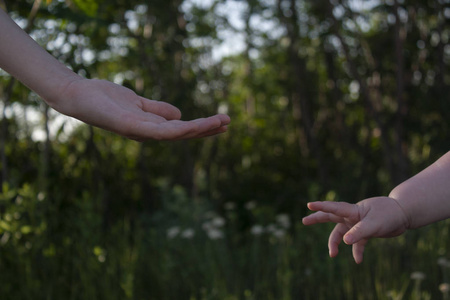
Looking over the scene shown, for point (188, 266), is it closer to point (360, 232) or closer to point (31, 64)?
point (360, 232)

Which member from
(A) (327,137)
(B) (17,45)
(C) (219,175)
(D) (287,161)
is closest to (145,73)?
(C) (219,175)

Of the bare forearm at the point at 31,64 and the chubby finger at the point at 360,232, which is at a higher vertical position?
the bare forearm at the point at 31,64

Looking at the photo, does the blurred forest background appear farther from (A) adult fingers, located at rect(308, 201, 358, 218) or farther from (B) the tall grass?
(A) adult fingers, located at rect(308, 201, 358, 218)

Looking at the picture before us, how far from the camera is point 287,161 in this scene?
5.08m

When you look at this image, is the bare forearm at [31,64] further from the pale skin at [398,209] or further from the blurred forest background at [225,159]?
the blurred forest background at [225,159]

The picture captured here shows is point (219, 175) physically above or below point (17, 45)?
below

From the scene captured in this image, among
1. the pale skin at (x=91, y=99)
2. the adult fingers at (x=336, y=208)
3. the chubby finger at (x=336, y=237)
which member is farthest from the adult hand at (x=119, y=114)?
the chubby finger at (x=336, y=237)

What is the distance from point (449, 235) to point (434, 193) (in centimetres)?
221

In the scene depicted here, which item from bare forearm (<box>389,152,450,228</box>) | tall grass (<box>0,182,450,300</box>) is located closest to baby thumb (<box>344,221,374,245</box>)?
bare forearm (<box>389,152,450,228</box>)

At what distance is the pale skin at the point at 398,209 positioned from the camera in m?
1.15

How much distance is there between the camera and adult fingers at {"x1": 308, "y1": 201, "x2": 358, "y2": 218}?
1142 mm

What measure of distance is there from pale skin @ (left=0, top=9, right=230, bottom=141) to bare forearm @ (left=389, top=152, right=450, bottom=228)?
0.47 meters

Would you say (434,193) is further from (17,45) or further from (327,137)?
(327,137)

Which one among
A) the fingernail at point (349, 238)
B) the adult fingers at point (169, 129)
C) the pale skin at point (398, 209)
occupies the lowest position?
the fingernail at point (349, 238)
